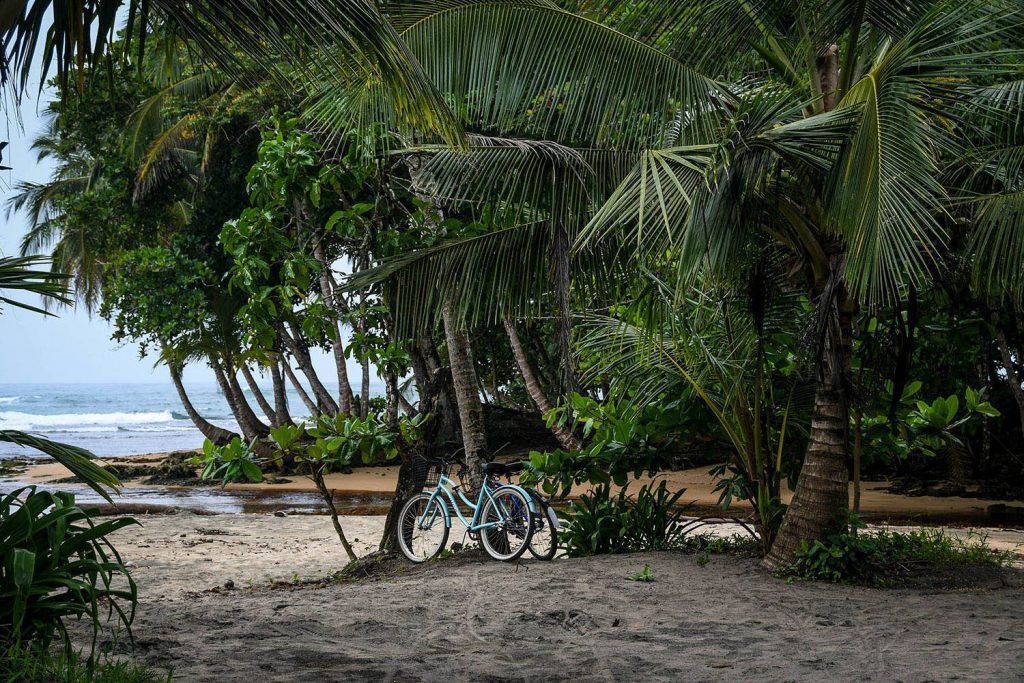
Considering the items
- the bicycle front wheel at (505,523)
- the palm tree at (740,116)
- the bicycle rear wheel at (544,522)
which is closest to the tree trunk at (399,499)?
the bicycle front wheel at (505,523)

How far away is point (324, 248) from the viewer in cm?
996

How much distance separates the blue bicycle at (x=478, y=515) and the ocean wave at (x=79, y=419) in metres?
51.0

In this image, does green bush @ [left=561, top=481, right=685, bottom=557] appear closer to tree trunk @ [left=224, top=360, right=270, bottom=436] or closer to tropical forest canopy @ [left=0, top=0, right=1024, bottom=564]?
tropical forest canopy @ [left=0, top=0, right=1024, bottom=564]

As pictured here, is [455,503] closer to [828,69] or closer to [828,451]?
[828,451]

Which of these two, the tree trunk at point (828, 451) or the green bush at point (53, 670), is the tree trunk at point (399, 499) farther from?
the green bush at point (53, 670)

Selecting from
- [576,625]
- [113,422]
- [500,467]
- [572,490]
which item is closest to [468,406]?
[500,467]

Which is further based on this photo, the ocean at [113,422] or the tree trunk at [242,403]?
the ocean at [113,422]

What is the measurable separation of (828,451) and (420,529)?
10.8ft

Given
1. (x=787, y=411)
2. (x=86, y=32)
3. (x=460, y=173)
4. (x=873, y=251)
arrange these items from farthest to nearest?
(x=460, y=173) < (x=787, y=411) < (x=873, y=251) < (x=86, y=32)

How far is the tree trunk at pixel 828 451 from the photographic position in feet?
18.6

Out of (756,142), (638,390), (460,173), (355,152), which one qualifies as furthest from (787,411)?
(355,152)

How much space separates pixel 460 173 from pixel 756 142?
252 centimetres

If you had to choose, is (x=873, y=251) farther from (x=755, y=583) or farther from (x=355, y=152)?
(x=355, y=152)

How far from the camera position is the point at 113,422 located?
2248 inches
